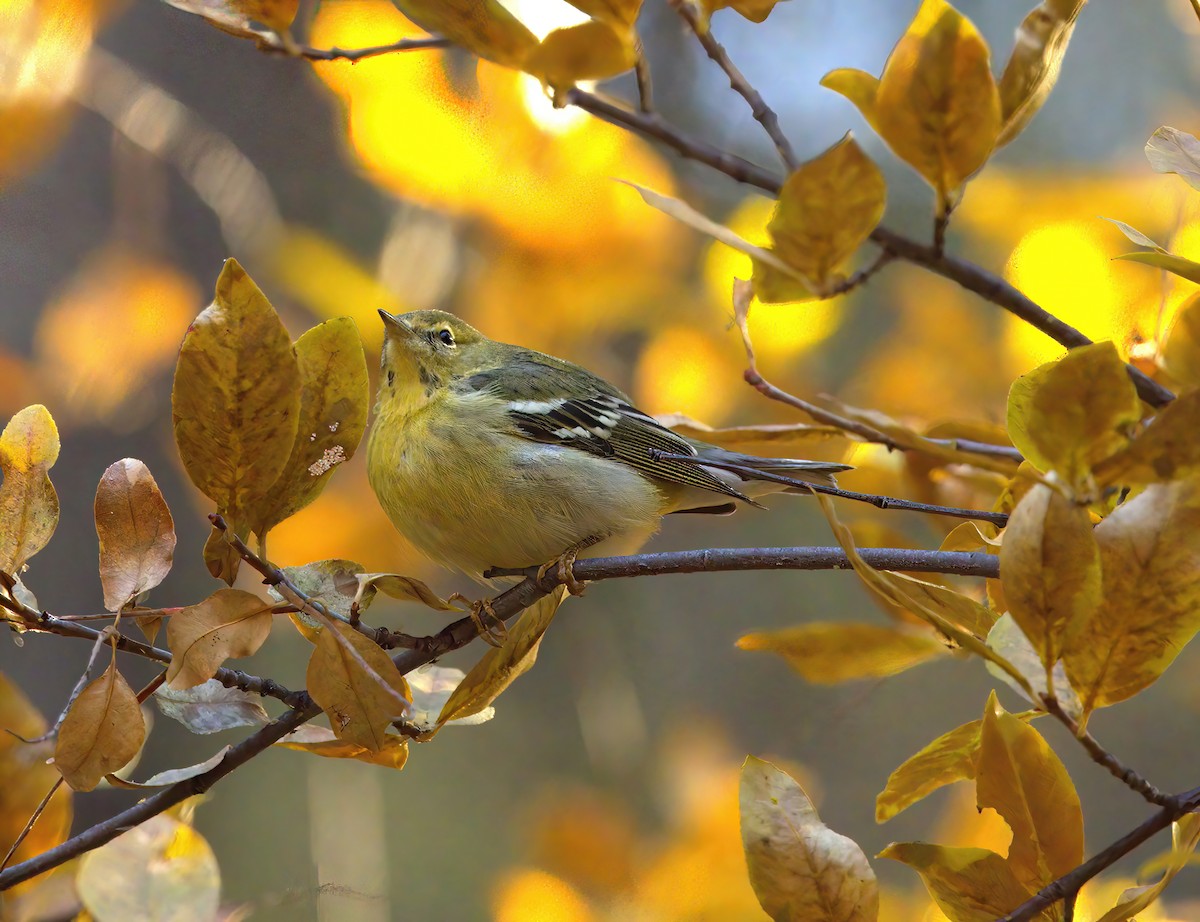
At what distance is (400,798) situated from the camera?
255cm

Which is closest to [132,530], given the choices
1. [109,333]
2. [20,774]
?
[20,774]

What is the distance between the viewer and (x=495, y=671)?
654 mm

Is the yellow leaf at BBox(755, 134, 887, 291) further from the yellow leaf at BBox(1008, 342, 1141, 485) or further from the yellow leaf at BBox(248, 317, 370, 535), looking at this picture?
the yellow leaf at BBox(248, 317, 370, 535)

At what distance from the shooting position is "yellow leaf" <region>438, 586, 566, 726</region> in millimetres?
638

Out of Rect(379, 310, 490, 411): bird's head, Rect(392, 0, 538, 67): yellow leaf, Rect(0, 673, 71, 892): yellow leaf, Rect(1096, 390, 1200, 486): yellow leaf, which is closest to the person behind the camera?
Rect(1096, 390, 1200, 486): yellow leaf

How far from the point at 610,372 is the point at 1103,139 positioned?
4.54 feet

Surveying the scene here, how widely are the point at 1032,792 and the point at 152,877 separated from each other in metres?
0.55

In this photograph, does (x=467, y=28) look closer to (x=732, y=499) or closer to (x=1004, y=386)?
(x=732, y=499)

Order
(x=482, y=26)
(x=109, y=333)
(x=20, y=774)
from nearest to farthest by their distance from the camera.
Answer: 1. (x=482, y=26)
2. (x=20, y=774)
3. (x=109, y=333)

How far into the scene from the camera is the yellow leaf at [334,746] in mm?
659

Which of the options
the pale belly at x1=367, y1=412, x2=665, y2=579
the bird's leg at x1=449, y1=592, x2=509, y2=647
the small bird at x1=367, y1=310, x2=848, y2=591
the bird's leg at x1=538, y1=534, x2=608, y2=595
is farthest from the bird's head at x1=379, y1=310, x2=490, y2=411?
the bird's leg at x1=449, y1=592, x2=509, y2=647

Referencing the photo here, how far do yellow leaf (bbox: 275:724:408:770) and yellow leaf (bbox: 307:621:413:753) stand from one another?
0.09 meters

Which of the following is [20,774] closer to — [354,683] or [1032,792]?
[354,683]

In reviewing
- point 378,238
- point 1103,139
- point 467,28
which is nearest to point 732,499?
point 467,28
